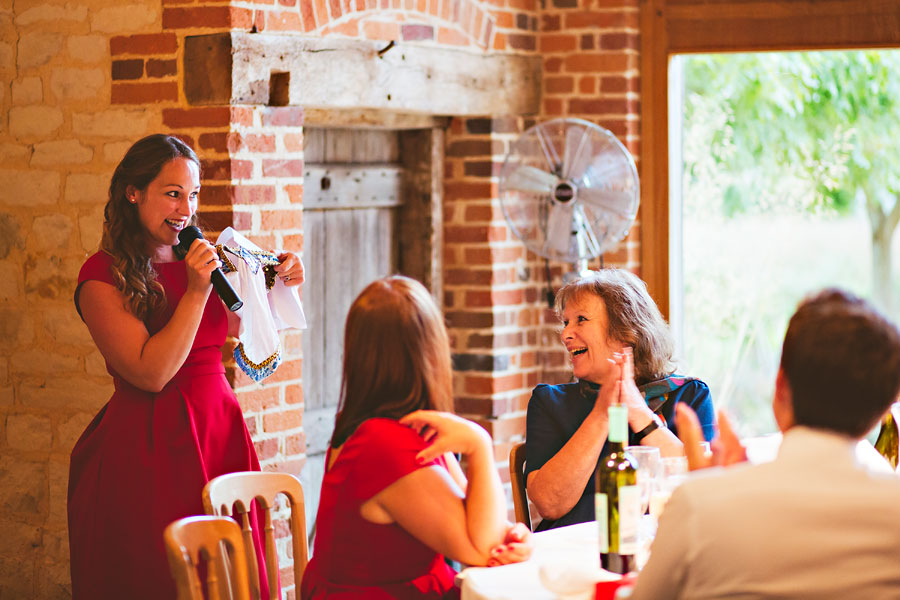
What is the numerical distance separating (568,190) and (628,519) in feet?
7.16

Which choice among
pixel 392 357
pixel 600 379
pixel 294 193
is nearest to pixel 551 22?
pixel 294 193

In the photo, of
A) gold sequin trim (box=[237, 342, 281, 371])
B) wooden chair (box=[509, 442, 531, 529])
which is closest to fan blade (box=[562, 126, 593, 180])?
wooden chair (box=[509, 442, 531, 529])

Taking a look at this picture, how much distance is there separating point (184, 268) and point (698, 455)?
148 centimetres

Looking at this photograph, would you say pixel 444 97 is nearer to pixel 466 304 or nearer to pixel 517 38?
pixel 517 38

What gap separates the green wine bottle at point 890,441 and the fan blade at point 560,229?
138 centimetres

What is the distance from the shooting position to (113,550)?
2.87 m

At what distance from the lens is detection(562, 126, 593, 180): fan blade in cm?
419

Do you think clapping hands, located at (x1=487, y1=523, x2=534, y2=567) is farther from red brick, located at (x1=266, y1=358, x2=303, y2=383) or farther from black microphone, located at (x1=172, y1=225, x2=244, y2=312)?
red brick, located at (x1=266, y1=358, x2=303, y2=383)

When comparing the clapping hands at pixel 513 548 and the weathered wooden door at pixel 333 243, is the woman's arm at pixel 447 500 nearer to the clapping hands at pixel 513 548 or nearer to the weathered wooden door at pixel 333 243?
the clapping hands at pixel 513 548

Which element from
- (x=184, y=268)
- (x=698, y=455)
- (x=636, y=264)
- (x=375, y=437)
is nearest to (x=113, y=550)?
(x=184, y=268)

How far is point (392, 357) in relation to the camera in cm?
217

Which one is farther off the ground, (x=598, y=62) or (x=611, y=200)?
(x=598, y=62)

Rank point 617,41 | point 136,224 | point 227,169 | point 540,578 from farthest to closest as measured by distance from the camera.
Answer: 1. point 617,41
2. point 227,169
3. point 136,224
4. point 540,578

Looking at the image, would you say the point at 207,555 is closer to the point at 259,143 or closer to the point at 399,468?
the point at 399,468
